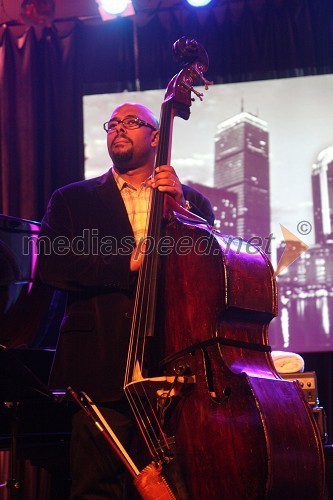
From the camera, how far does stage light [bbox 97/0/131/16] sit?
4.34 metres

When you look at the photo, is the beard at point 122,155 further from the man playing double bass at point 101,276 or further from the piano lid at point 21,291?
the piano lid at point 21,291

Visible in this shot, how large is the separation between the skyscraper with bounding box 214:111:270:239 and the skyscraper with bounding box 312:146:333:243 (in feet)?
0.98

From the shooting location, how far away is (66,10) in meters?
4.78

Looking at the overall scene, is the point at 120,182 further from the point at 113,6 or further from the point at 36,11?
the point at 36,11

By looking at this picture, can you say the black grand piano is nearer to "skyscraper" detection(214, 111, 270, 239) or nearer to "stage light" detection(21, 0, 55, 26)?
"skyscraper" detection(214, 111, 270, 239)

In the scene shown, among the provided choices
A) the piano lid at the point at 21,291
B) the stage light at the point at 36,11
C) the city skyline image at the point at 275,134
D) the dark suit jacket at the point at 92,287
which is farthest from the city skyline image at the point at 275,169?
the dark suit jacket at the point at 92,287

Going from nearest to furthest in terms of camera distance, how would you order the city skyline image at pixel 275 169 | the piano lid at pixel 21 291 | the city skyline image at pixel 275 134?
1. the piano lid at pixel 21 291
2. the city skyline image at pixel 275 169
3. the city skyline image at pixel 275 134

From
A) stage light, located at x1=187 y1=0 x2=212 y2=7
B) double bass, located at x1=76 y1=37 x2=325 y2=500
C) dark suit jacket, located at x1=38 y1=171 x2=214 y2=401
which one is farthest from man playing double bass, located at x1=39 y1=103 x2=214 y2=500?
stage light, located at x1=187 y1=0 x2=212 y2=7

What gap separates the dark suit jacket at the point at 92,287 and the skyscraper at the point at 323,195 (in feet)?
6.24

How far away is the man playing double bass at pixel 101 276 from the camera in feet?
7.02

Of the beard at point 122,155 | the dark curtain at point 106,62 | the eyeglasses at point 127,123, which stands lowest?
the beard at point 122,155

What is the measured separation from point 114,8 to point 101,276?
106 inches

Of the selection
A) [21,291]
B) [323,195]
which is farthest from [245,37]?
[21,291]

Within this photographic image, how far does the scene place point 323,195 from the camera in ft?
13.4
